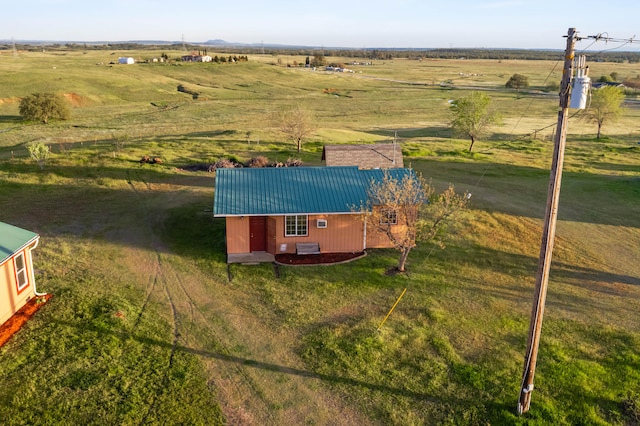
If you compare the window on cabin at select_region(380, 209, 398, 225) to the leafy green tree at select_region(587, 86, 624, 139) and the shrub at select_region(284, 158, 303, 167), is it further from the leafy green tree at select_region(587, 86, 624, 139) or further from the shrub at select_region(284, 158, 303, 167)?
the leafy green tree at select_region(587, 86, 624, 139)

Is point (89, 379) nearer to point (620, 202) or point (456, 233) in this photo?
point (456, 233)

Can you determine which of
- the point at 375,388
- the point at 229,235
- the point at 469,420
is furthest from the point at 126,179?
the point at 469,420

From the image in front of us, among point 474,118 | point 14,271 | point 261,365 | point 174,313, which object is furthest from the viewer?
point 474,118

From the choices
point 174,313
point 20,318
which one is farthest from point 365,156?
point 20,318

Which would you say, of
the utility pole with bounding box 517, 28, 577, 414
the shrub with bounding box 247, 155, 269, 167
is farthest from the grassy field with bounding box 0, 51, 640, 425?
the shrub with bounding box 247, 155, 269, 167

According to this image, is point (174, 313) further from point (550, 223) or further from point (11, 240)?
point (550, 223)
